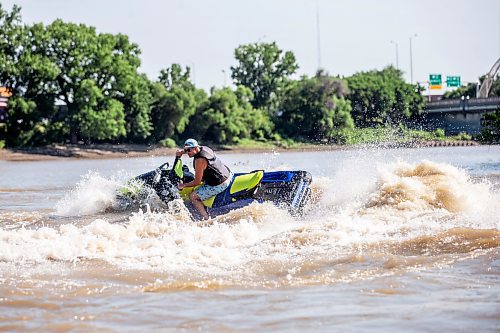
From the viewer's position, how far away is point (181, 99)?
238 ft

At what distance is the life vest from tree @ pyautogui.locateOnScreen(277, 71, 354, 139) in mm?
66237

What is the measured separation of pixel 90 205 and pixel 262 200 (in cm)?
487

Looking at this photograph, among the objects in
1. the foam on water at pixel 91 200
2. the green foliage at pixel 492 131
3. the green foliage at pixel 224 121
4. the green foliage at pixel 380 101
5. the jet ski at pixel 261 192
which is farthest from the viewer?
the green foliage at pixel 380 101

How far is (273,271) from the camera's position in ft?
29.7

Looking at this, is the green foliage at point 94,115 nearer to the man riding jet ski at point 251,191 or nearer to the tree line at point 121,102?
the tree line at point 121,102

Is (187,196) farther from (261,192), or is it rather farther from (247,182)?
(261,192)

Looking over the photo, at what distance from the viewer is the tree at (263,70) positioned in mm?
93062

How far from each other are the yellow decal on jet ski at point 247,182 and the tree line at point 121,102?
52.8 meters

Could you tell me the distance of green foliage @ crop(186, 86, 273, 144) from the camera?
2899 inches

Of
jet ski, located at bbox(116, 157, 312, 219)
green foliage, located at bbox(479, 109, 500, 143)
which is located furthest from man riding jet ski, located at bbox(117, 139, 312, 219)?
green foliage, located at bbox(479, 109, 500, 143)

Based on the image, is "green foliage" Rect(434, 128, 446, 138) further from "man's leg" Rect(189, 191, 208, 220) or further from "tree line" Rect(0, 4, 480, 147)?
"man's leg" Rect(189, 191, 208, 220)

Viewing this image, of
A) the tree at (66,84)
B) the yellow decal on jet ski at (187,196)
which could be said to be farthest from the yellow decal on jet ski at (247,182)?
the tree at (66,84)

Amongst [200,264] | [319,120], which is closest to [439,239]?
[200,264]

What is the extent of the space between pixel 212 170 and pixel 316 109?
68.9 m
